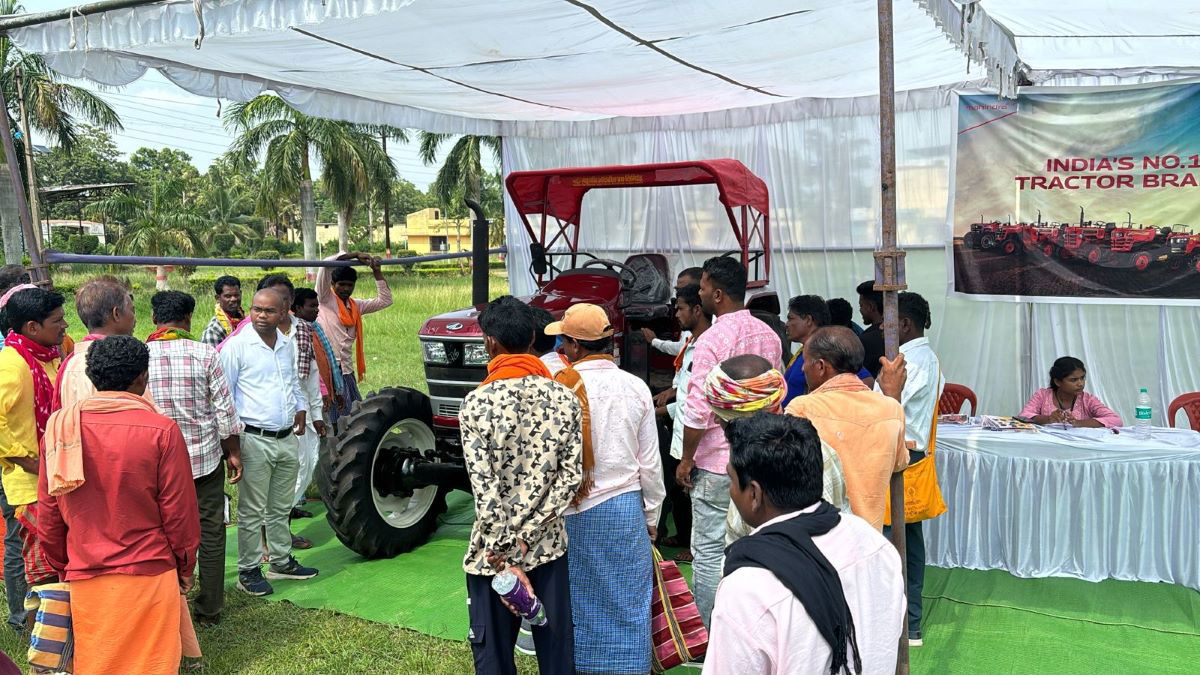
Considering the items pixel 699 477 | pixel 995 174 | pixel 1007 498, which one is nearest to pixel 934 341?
pixel 995 174

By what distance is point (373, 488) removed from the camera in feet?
17.8

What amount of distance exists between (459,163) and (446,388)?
21806 mm

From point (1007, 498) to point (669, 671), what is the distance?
94.1 inches

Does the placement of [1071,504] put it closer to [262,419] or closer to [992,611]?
[992,611]

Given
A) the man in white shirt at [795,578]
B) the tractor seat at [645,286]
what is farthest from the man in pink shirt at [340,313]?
the man in white shirt at [795,578]

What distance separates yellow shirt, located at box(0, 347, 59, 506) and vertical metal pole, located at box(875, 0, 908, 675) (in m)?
3.72

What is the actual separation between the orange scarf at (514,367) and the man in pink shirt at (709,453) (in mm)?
823

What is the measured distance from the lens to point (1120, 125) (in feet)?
21.0

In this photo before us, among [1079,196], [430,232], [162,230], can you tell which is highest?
[430,232]

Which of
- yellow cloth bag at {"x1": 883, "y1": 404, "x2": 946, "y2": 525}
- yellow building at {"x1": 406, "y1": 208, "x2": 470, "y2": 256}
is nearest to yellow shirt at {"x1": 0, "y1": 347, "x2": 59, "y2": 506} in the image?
yellow cloth bag at {"x1": 883, "y1": 404, "x2": 946, "y2": 525}

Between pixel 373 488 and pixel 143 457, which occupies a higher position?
pixel 143 457

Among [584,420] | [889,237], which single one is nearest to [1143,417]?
[889,237]

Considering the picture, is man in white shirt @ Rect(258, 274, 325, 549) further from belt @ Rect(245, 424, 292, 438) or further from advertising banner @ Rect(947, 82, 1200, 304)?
advertising banner @ Rect(947, 82, 1200, 304)

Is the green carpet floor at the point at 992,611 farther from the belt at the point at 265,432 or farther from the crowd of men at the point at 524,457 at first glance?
the belt at the point at 265,432
